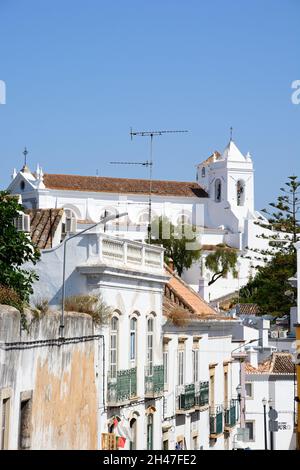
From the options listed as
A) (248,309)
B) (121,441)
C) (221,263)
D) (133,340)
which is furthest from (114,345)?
(221,263)

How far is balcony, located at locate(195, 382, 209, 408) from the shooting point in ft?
89.2

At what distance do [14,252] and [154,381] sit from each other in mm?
4222

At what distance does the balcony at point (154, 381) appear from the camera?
23.9 meters

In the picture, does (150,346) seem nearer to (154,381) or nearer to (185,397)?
(154,381)

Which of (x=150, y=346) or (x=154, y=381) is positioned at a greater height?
(x=150, y=346)

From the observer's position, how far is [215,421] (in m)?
28.5

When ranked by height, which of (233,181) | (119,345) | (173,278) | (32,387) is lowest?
(32,387)

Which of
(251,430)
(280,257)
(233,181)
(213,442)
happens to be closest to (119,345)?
(213,442)

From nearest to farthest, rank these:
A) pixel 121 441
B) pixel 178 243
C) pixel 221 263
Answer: pixel 121 441 < pixel 178 243 < pixel 221 263

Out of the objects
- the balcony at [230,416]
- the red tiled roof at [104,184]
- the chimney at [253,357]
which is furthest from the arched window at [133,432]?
the red tiled roof at [104,184]

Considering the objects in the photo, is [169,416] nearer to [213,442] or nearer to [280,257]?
[213,442]

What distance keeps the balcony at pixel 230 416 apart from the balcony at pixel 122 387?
7.19 metres
